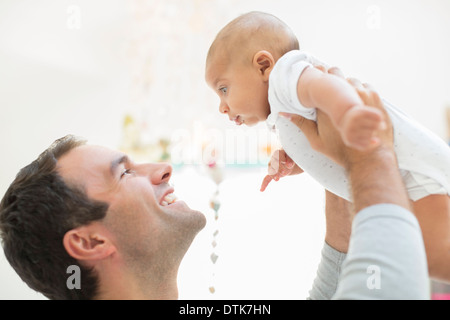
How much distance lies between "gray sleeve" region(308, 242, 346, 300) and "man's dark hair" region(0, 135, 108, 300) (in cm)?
56

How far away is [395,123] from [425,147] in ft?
0.25

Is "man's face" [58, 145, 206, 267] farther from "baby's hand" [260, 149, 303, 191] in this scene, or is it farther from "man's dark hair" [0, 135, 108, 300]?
"baby's hand" [260, 149, 303, 191]

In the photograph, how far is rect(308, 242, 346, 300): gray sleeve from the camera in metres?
1.05

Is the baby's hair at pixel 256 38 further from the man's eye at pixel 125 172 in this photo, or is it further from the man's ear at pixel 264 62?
the man's eye at pixel 125 172

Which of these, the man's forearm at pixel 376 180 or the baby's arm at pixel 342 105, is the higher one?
the baby's arm at pixel 342 105

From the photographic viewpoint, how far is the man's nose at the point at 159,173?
1043 millimetres

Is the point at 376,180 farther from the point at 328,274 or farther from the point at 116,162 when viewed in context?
the point at 116,162

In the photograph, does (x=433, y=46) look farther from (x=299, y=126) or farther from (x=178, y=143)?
(x=299, y=126)

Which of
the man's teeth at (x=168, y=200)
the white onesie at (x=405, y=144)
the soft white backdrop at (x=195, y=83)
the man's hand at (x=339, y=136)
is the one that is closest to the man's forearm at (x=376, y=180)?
the man's hand at (x=339, y=136)

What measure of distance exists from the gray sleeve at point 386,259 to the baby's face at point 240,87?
517mm

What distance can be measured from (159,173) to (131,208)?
0.13 metres

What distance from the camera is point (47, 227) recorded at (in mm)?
900

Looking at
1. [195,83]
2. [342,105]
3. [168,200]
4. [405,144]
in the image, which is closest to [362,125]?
[342,105]
